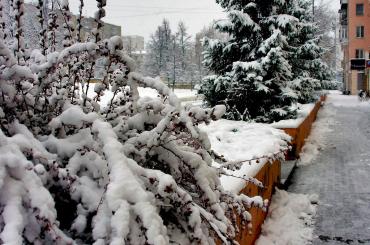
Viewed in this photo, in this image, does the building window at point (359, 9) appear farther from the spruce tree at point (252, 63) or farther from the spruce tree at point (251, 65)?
the spruce tree at point (251, 65)

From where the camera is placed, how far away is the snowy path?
5754mm

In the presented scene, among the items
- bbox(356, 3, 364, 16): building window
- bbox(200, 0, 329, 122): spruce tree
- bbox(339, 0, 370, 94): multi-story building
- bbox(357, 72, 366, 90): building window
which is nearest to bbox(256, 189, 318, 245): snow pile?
bbox(200, 0, 329, 122): spruce tree

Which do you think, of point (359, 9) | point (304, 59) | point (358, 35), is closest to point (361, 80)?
point (358, 35)

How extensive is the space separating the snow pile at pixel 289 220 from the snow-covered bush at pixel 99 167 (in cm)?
302

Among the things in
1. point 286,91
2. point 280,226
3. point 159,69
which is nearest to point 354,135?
point 286,91

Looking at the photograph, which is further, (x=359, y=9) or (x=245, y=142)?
(x=359, y=9)

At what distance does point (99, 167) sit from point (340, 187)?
682cm

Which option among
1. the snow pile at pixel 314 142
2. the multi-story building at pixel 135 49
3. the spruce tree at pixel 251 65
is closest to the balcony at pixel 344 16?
the multi-story building at pixel 135 49

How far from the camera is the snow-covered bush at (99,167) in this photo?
5.56 ft

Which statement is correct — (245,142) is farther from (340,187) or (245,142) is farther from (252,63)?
(252,63)

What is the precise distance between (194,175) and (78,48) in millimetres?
853

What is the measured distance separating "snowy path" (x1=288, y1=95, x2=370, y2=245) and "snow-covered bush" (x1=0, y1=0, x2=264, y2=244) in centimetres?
360

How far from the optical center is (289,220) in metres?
6.08

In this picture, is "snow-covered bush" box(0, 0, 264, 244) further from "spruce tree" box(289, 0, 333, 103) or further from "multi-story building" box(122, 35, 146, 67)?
"spruce tree" box(289, 0, 333, 103)
